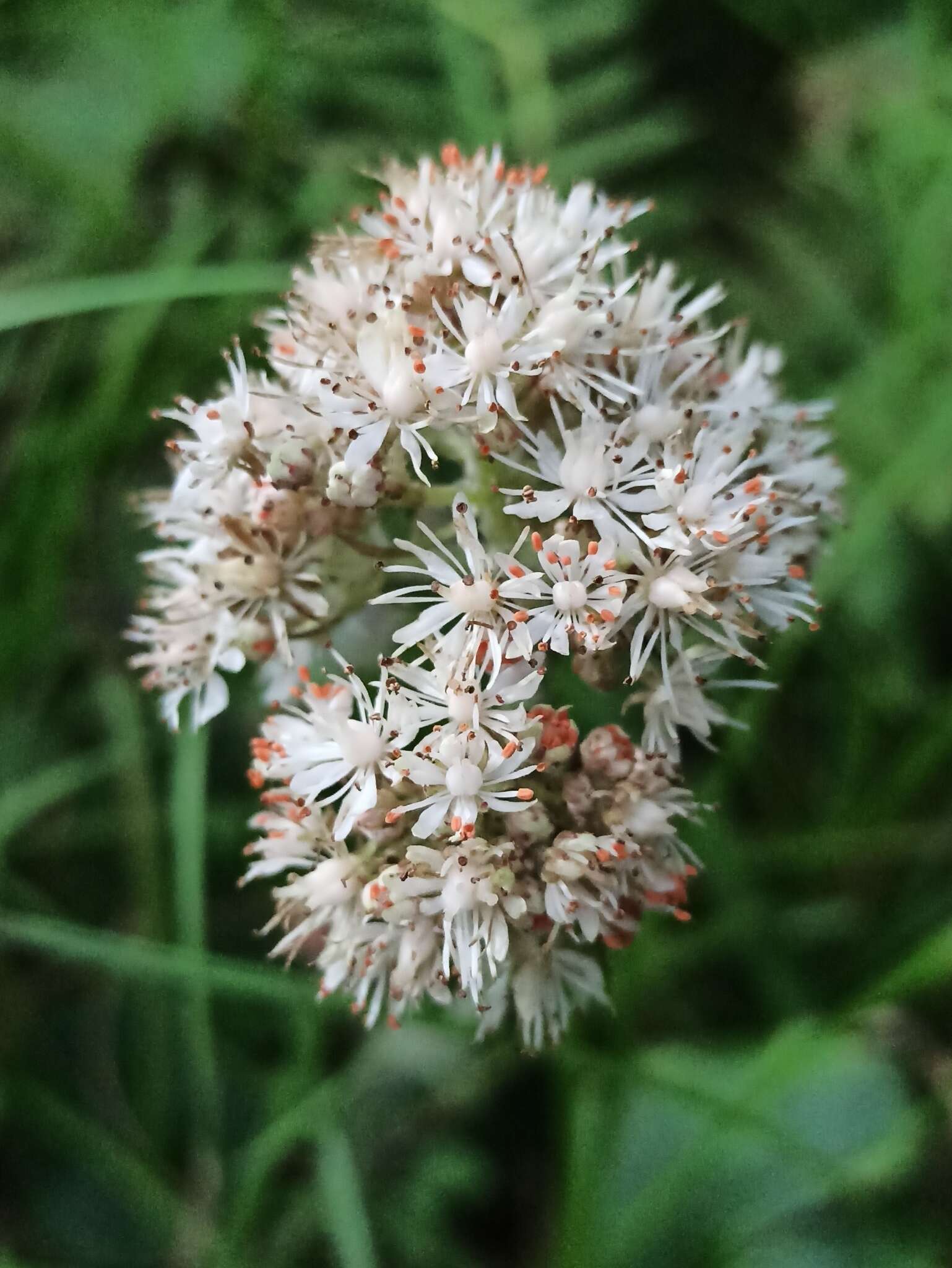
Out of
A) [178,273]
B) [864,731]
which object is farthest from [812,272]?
[178,273]

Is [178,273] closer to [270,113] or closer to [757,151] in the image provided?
[270,113]

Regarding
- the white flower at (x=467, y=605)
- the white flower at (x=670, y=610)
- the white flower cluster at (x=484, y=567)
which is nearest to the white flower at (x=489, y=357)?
the white flower cluster at (x=484, y=567)

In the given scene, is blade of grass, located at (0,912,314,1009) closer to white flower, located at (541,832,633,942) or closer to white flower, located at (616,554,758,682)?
white flower, located at (541,832,633,942)

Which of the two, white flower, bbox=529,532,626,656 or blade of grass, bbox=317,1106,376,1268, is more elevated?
white flower, bbox=529,532,626,656

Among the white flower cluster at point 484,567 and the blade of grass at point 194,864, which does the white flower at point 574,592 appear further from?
the blade of grass at point 194,864

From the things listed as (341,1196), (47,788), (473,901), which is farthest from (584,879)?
(47,788)

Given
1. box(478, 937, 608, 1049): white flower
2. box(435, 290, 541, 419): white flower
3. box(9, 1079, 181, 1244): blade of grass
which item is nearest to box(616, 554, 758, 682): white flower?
box(435, 290, 541, 419): white flower

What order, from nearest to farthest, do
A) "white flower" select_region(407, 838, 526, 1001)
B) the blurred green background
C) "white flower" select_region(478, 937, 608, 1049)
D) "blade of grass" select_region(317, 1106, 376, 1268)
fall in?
"white flower" select_region(407, 838, 526, 1001)
"white flower" select_region(478, 937, 608, 1049)
"blade of grass" select_region(317, 1106, 376, 1268)
the blurred green background
